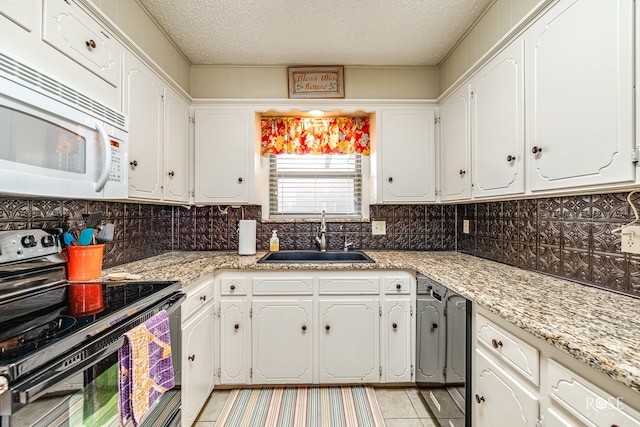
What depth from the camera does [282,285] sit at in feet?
6.09

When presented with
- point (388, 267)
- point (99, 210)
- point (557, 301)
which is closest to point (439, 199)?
point (388, 267)

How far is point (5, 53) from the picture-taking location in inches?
31.0

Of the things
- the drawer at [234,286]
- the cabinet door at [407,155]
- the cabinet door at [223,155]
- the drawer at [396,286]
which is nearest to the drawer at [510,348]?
the drawer at [396,286]

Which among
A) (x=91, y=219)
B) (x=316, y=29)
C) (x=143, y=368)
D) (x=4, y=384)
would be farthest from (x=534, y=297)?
(x=91, y=219)

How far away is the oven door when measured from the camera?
2.00ft

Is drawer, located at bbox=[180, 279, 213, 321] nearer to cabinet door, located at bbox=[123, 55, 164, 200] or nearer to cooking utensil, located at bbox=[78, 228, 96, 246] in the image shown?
cooking utensil, located at bbox=[78, 228, 96, 246]

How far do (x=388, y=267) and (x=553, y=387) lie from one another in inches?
42.6

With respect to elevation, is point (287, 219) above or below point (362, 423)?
above

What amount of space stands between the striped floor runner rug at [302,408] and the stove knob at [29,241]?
1.30 m

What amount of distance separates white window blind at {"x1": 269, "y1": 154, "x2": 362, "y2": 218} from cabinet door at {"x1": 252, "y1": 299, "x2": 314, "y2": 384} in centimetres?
99

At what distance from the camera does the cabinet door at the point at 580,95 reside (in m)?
0.89

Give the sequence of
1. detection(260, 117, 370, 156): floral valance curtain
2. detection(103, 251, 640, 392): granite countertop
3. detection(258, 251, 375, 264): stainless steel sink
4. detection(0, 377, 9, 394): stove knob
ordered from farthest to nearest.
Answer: detection(260, 117, 370, 156): floral valance curtain
detection(258, 251, 375, 264): stainless steel sink
detection(103, 251, 640, 392): granite countertop
detection(0, 377, 9, 394): stove knob

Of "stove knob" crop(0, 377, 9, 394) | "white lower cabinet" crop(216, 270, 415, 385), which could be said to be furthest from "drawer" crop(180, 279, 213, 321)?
"stove knob" crop(0, 377, 9, 394)

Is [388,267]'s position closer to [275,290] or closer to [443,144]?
[275,290]
